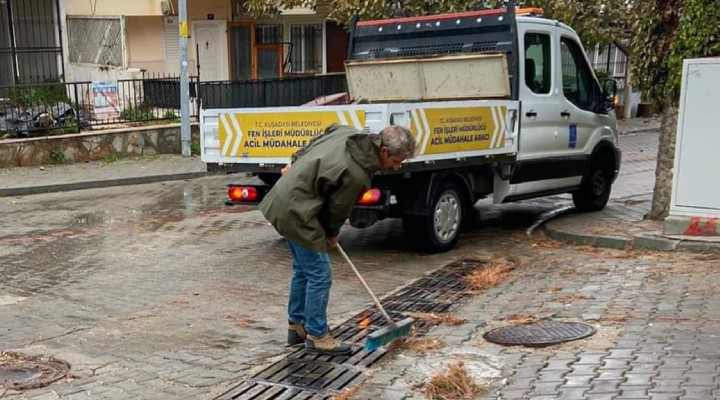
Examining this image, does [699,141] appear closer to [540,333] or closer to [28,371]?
[540,333]

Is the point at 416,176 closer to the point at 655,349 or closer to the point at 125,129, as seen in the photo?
the point at 655,349

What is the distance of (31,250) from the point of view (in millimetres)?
8625

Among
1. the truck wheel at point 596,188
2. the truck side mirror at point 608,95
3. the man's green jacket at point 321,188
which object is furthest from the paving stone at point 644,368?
the truck side mirror at point 608,95

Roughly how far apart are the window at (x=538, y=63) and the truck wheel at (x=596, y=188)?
1584 millimetres

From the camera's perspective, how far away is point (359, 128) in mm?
7270

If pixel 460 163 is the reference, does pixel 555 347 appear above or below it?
below

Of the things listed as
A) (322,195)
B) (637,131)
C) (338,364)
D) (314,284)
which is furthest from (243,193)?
(637,131)

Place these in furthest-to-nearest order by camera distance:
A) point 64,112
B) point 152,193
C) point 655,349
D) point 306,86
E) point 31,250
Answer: point 306,86 < point 64,112 < point 152,193 < point 31,250 < point 655,349

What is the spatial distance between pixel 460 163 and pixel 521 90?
142 cm

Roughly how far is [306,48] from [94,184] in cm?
1105

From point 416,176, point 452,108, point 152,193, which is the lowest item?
point 152,193

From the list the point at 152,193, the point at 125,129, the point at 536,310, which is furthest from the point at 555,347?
the point at 125,129

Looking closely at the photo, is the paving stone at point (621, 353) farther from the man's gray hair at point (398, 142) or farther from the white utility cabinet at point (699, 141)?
the white utility cabinet at point (699, 141)

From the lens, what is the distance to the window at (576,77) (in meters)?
9.66
